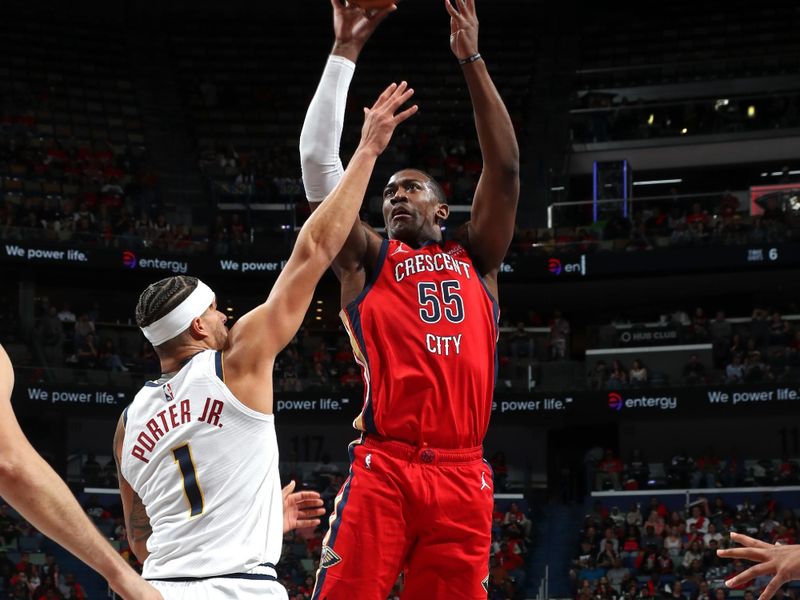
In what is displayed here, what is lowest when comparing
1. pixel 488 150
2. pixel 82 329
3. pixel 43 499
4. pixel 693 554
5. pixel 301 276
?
pixel 693 554

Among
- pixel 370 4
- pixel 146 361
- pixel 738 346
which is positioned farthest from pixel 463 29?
pixel 738 346

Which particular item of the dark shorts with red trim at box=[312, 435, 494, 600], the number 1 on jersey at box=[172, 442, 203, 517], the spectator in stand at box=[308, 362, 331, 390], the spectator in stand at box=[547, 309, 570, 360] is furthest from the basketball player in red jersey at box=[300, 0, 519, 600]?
the spectator in stand at box=[547, 309, 570, 360]

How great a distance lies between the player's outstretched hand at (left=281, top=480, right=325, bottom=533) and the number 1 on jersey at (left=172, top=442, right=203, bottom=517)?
29.4 inches

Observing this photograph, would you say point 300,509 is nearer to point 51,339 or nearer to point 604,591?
point 604,591

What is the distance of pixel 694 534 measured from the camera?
18.9 m

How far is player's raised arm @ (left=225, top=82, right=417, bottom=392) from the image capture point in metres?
4.01

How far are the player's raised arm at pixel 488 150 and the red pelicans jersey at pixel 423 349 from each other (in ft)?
0.78

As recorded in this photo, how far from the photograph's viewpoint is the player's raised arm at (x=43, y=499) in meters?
2.94

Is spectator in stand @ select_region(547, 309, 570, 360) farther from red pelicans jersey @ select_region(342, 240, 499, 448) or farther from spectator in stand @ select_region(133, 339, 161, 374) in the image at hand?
red pelicans jersey @ select_region(342, 240, 499, 448)

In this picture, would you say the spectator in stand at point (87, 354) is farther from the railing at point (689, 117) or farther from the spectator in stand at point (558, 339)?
the railing at point (689, 117)

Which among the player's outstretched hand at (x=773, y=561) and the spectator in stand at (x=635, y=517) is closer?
the player's outstretched hand at (x=773, y=561)

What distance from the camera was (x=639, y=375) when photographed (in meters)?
23.1

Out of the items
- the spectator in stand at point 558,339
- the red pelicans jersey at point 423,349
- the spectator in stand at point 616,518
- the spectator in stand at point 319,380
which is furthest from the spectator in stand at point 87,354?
the red pelicans jersey at point 423,349

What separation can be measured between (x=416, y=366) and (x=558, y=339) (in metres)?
19.0
